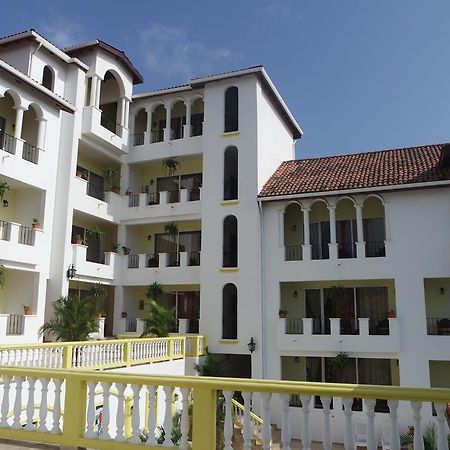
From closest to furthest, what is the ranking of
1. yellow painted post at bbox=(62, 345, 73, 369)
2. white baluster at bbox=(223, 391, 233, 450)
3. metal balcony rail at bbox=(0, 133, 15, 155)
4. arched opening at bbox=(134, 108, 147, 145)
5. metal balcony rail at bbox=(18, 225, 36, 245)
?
white baluster at bbox=(223, 391, 233, 450)
yellow painted post at bbox=(62, 345, 73, 369)
metal balcony rail at bbox=(0, 133, 15, 155)
metal balcony rail at bbox=(18, 225, 36, 245)
arched opening at bbox=(134, 108, 147, 145)

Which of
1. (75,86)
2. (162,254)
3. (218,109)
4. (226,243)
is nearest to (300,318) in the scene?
(226,243)

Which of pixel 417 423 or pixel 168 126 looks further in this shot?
pixel 168 126

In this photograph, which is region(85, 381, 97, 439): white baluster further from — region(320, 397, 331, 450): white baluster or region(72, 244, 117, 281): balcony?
region(72, 244, 117, 281): balcony

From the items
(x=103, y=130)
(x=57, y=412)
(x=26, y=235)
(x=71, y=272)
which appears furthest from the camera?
(x=103, y=130)

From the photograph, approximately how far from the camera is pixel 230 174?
898 inches

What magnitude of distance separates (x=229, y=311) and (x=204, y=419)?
16.5 meters

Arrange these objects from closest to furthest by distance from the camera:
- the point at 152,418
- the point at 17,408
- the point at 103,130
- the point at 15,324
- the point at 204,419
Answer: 1. the point at 204,419
2. the point at 152,418
3. the point at 17,408
4. the point at 15,324
5. the point at 103,130

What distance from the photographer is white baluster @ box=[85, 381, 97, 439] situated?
212 inches

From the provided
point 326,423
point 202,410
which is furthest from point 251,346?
point 326,423

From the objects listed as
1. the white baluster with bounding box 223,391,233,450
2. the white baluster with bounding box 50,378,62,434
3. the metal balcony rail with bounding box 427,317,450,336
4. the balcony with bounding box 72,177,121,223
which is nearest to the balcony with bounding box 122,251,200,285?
the balcony with bounding box 72,177,121,223

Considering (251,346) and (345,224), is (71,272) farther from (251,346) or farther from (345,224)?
(345,224)

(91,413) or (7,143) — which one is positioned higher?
(7,143)

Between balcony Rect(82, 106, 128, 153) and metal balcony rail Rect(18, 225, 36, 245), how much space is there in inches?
204

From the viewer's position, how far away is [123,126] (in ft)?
79.0
